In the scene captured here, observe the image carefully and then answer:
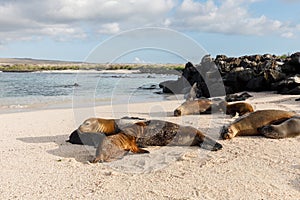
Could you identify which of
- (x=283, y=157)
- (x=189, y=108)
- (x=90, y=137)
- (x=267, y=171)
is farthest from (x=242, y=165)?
(x=189, y=108)

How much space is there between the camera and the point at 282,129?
701 centimetres

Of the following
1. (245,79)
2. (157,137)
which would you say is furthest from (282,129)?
(245,79)

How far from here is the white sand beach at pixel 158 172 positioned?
4.35m

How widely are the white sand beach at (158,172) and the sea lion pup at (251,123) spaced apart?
193mm

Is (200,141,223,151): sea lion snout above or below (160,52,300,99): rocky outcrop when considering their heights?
below

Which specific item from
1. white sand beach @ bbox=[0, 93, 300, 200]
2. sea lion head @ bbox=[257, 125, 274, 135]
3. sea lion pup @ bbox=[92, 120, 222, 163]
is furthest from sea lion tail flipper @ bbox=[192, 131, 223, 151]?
sea lion head @ bbox=[257, 125, 274, 135]

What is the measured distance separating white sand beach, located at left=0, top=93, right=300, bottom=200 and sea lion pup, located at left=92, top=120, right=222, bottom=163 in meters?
0.20

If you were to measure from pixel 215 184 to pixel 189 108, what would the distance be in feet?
21.1

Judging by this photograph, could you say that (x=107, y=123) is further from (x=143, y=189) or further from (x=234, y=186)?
(x=234, y=186)

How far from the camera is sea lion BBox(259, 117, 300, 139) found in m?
6.95

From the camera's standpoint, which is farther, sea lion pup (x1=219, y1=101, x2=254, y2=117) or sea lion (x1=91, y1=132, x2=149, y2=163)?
sea lion pup (x1=219, y1=101, x2=254, y2=117)

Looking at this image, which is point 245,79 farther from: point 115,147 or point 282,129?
point 115,147

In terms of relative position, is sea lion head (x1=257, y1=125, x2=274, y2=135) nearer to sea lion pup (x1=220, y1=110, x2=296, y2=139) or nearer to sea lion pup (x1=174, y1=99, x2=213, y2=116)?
sea lion pup (x1=220, y1=110, x2=296, y2=139)

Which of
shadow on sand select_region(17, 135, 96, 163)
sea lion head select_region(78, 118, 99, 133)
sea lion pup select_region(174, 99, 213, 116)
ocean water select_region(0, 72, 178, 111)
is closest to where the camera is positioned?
shadow on sand select_region(17, 135, 96, 163)
